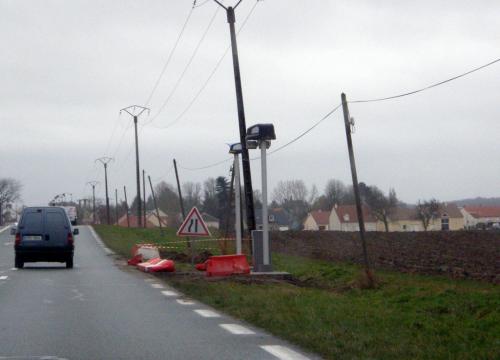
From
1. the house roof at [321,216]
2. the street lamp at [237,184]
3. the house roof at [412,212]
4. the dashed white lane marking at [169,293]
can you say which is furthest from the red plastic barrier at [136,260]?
the house roof at [321,216]

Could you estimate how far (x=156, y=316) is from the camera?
12797mm

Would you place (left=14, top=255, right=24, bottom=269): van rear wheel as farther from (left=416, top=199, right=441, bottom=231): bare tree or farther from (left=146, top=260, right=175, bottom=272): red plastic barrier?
(left=416, top=199, right=441, bottom=231): bare tree

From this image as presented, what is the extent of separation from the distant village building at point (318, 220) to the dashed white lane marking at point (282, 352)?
81.2 meters

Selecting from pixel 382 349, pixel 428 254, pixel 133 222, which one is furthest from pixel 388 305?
pixel 133 222

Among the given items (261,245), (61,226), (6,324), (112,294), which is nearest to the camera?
(6,324)

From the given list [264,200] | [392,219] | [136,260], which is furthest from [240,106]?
[392,219]

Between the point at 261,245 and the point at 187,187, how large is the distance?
110 meters

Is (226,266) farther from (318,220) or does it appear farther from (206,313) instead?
(318,220)

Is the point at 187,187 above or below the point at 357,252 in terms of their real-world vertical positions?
above

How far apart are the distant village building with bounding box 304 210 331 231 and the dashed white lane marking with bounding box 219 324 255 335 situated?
7925 cm

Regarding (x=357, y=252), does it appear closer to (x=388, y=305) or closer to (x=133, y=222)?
(x=388, y=305)

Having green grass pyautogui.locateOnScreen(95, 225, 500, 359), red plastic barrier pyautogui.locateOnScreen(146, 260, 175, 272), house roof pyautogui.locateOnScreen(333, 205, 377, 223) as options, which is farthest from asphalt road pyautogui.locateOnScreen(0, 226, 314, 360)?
house roof pyautogui.locateOnScreen(333, 205, 377, 223)

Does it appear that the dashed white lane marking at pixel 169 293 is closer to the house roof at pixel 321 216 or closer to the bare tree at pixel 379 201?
the bare tree at pixel 379 201

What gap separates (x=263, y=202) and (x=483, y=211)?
8361 cm
